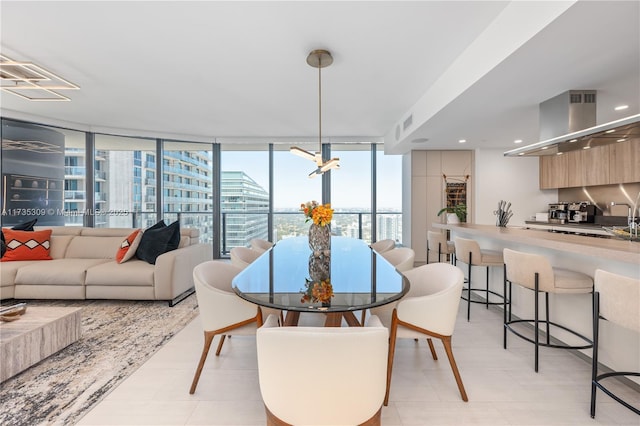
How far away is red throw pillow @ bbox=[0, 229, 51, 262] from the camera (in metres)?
3.54

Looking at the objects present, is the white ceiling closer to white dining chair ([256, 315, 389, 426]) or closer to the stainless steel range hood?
the stainless steel range hood

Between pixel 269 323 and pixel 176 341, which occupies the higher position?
pixel 269 323

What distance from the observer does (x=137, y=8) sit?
210cm

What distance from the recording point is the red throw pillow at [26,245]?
354cm

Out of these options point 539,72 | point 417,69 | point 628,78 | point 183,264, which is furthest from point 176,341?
point 628,78

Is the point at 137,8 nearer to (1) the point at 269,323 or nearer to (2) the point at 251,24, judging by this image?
(2) the point at 251,24

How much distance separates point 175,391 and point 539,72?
3.48m

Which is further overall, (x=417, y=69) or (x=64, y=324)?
(x=417, y=69)

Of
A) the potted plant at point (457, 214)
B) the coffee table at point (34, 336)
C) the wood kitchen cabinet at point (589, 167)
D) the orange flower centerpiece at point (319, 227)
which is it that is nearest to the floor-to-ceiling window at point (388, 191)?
the potted plant at point (457, 214)

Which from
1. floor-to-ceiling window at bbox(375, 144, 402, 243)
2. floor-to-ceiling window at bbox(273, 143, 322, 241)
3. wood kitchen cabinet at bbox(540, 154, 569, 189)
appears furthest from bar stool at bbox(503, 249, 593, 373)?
floor-to-ceiling window at bbox(273, 143, 322, 241)

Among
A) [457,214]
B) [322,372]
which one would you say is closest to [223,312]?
[322,372]

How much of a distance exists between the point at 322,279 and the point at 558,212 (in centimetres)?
540

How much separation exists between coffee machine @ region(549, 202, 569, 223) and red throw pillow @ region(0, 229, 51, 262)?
776 centimetres

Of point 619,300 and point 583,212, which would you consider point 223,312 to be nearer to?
point 619,300
